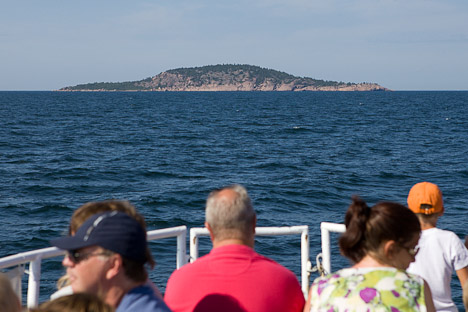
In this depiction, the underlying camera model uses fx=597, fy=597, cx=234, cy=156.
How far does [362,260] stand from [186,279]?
0.78 meters

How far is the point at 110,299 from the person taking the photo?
7.16ft

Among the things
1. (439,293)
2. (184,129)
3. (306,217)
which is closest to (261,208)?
(306,217)

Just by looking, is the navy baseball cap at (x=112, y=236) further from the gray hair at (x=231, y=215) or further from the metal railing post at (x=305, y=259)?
the metal railing post at (x=305, y=259)

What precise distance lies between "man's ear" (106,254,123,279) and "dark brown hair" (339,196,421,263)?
970mm

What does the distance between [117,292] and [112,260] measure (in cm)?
14

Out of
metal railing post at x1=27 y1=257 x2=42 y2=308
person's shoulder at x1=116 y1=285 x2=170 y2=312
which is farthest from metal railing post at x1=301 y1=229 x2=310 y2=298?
person's shoulder at x1=116 y1=285 x2=170 y2=312

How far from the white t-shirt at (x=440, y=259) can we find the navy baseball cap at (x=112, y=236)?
5.89ft

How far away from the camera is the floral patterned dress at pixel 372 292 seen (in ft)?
7.94

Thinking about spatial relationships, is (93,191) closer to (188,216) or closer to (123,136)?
(188,216)

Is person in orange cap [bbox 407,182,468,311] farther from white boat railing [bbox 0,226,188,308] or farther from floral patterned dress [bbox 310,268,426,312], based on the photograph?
white boat railing [bbox 0,226,188,308]

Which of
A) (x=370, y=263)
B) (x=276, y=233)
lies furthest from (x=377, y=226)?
(x=276, y=233)

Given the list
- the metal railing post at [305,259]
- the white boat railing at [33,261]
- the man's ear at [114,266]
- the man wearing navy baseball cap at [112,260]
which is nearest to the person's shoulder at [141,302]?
the man wearing navy baseball cap at [112,260]

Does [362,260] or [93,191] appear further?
[93,191]

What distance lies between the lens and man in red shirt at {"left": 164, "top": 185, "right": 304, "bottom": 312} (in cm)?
260
